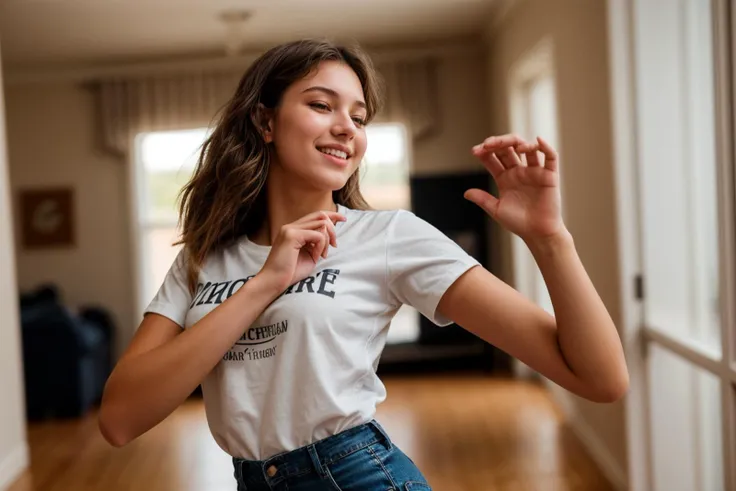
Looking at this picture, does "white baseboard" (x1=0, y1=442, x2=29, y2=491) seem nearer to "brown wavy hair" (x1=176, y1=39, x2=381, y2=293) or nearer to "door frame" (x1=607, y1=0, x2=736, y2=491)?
"door frame" (x1=607, y1=0, x2=736, y2=491)

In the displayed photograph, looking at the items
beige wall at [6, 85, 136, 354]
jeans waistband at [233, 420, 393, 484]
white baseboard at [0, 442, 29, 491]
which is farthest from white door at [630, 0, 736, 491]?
beige wall at [6, 85, 136, 354]

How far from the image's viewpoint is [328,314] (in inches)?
46.4

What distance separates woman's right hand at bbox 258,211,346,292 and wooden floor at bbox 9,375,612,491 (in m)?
2.66

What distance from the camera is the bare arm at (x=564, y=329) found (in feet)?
3.36

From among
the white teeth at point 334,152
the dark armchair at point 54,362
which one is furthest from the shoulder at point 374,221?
the dark armchair at point 54,362

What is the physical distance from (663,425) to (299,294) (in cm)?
229

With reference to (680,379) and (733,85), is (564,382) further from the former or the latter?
(680,379)

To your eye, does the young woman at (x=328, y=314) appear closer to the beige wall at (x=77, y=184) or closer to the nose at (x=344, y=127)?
the nose at (x=344, y=127)

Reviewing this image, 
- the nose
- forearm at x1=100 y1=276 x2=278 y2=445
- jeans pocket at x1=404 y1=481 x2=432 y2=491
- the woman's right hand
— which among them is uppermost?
the nose

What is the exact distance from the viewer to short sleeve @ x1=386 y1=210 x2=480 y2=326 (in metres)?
1.16

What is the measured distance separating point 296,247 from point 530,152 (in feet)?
1.20

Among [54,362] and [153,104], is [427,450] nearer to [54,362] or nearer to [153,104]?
[54,362]

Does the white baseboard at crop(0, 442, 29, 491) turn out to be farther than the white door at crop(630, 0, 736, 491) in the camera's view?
Yes

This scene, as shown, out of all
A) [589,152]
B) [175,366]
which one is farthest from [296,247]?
[589,152]
